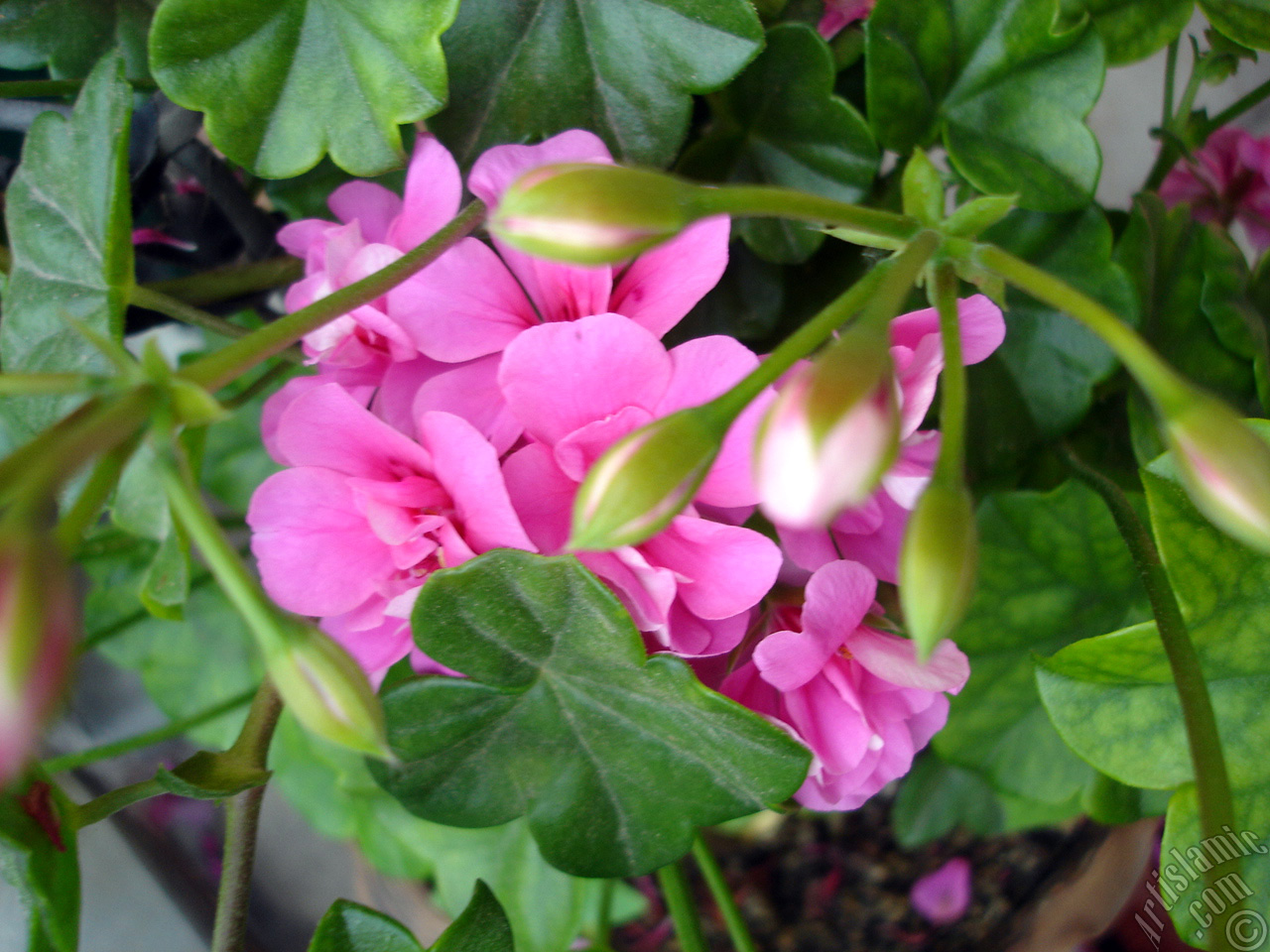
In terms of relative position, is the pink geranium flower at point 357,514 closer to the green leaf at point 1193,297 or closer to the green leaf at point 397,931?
the green leaf at point 397,931

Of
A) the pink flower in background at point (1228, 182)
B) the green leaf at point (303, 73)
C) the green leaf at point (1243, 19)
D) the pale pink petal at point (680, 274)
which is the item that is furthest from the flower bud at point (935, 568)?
the pink flower in background at point (1228, 182)

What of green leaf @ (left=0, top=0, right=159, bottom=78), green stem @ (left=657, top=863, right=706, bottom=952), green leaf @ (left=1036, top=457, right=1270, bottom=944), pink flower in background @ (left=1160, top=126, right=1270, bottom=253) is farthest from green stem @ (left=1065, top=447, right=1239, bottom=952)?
green leaf @ (left=0, top=0, right=159, bottom=78)

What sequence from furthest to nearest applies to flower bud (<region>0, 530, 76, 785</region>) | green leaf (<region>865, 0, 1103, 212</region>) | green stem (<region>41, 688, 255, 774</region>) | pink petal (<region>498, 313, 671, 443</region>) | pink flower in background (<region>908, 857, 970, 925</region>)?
pink flower in background (<region>908, 857, 970, 925</region>)
green stem (<region>41, 688, 255, 774</region>)
green leaf (<region>865, 0, 1103, 212</region>)
pink petal (<region>498, 313, 671, 443</region>)
flower bud (<region>0, 530, 76, 785</region>)

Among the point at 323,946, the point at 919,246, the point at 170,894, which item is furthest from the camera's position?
the point at 170,894

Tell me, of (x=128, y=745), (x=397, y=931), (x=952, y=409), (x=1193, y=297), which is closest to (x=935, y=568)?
(x=952, y=409)

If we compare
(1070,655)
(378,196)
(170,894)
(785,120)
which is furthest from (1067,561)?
(170,894)

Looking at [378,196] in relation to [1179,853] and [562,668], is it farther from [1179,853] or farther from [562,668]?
[1179,853]

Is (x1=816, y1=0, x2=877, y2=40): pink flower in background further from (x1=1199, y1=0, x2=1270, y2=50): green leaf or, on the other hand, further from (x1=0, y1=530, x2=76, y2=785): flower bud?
(x1=0, y1=530, x2=76, y2=785): flower bud
